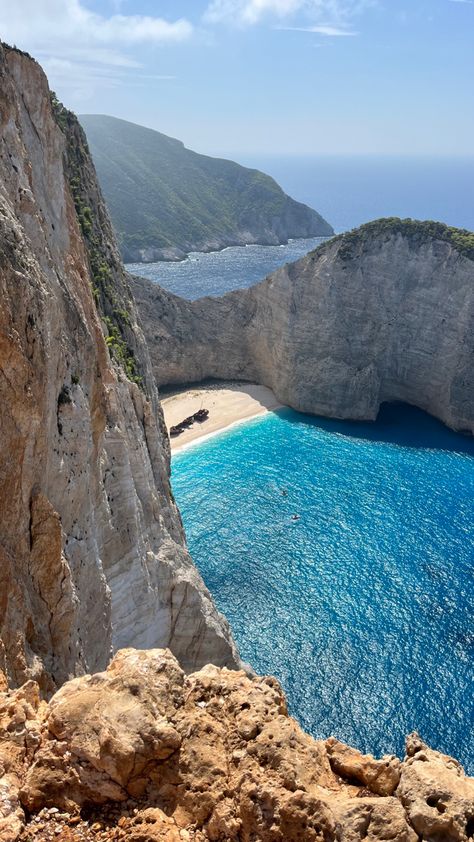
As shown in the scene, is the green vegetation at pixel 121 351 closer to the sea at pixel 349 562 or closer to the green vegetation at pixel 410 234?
the sea at pixel 349 562

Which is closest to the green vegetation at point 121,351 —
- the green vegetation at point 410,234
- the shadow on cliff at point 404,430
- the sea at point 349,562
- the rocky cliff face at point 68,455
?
the rocky cliff face at point 68,455

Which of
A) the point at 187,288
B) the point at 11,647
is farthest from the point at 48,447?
the point at 187,288

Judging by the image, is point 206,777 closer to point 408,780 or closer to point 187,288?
point 408,780

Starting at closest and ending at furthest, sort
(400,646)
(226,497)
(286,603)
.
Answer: (400,646), (286,603), (226,497)

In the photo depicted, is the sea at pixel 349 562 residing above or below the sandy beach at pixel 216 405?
below

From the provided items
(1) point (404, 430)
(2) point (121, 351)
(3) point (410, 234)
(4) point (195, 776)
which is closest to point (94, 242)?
(2) point (121, 351)
